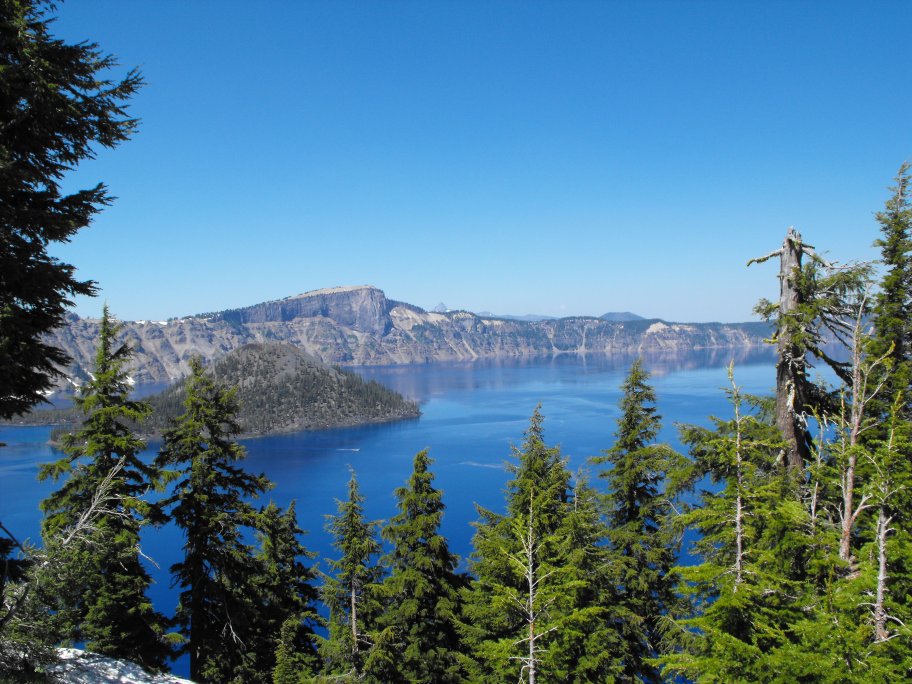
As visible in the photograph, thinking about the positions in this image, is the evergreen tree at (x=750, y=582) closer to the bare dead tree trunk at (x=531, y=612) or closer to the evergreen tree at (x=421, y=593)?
the bare dead tree trunk at (x=531, y=612)

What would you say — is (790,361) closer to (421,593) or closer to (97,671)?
(421,593)

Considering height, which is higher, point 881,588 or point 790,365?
point 790,365

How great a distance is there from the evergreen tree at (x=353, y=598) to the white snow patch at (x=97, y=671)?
5.01 meters

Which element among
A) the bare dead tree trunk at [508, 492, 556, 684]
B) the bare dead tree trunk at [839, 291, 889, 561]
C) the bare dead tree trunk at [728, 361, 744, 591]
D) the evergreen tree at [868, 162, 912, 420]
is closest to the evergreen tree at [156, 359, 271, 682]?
the bare dead tree trunk at [508, 492, 556, 684]

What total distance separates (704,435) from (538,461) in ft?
22.4

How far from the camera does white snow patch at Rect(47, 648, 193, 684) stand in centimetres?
926

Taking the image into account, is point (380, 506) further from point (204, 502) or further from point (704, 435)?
point (704, 435)

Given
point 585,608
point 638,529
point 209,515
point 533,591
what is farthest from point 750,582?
point 209,515

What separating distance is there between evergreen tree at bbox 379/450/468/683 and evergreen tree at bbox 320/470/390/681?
556mm

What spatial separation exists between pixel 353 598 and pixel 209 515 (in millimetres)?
4959

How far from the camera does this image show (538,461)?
15.7m

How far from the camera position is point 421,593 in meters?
15.9

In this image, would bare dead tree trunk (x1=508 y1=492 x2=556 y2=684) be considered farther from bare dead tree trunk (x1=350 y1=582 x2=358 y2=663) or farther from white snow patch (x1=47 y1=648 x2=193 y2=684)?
white snow patch (x1=47 y1=648 x2=193 y2=684)

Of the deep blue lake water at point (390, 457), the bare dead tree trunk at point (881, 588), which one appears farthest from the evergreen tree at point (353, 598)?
the deep blue lake water at point (390, 457)
